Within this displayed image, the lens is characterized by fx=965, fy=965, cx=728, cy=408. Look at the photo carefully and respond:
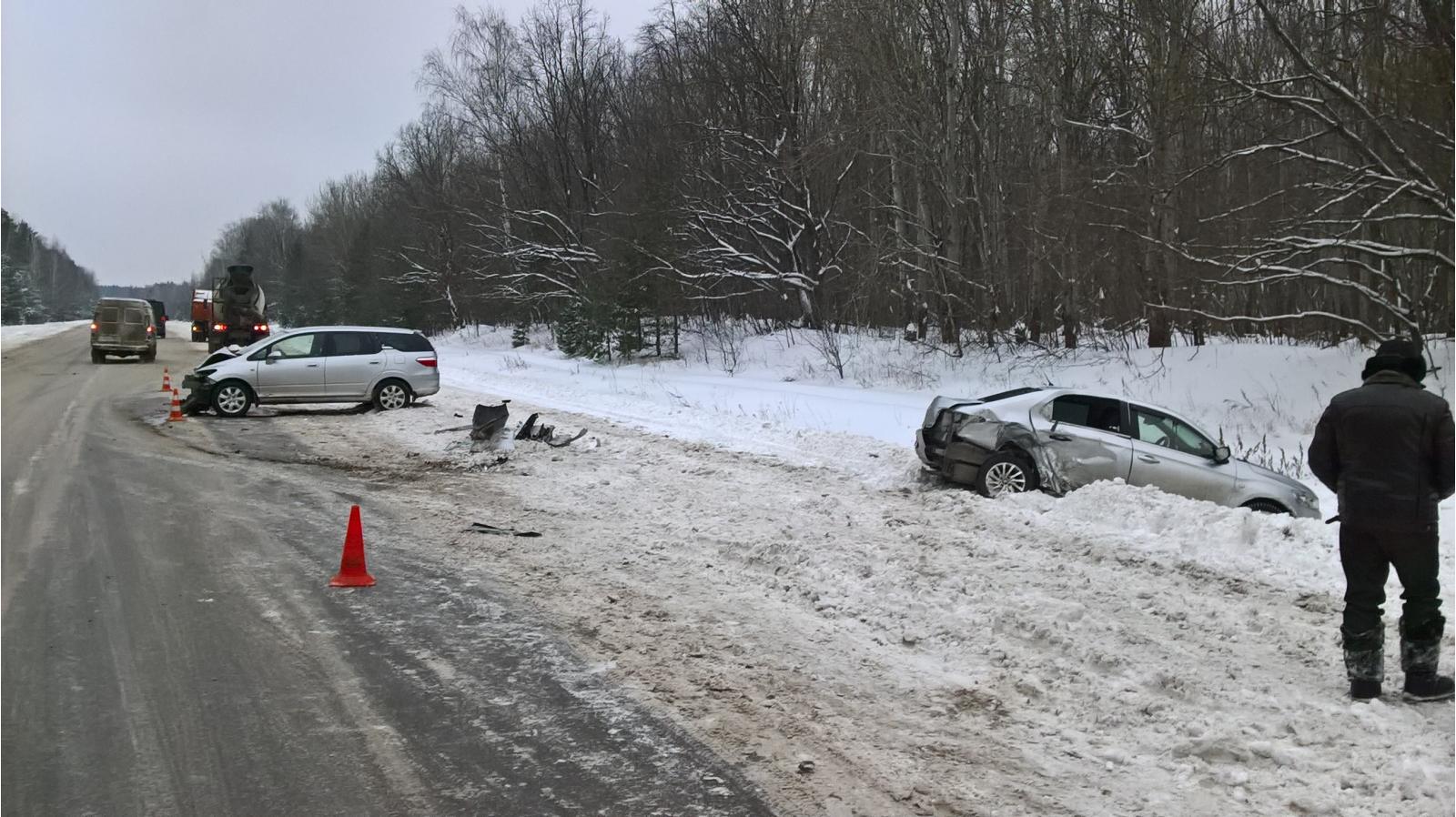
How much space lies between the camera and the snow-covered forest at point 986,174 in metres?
15.6

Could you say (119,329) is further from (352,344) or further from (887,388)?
(887,388)

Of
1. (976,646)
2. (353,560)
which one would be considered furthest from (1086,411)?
(353,560)

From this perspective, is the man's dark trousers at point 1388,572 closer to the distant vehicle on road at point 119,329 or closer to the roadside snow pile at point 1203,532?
the roadside snow pile at point 1203,532

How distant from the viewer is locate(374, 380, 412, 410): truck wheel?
19.0 metres

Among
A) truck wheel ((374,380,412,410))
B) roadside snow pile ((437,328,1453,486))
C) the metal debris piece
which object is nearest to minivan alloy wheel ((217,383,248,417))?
truck wheel ((374,380,412,410))

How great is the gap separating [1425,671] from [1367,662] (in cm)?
27

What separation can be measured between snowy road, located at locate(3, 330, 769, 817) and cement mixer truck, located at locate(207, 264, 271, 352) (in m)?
34.6

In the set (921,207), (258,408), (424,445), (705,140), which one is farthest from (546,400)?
(705,140)

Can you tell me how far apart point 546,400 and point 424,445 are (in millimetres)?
7152

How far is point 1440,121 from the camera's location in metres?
14.3

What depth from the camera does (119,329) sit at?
3434 cm

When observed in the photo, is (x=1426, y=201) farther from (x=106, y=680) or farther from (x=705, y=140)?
(x=705, y=140)

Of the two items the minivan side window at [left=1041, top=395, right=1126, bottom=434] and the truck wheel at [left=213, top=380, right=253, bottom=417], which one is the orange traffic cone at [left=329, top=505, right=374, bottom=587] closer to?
the minivan side window at [left=1041, top=395, right=1126, bottom=434]

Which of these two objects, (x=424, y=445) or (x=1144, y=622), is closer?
(x=1144, y=622)
